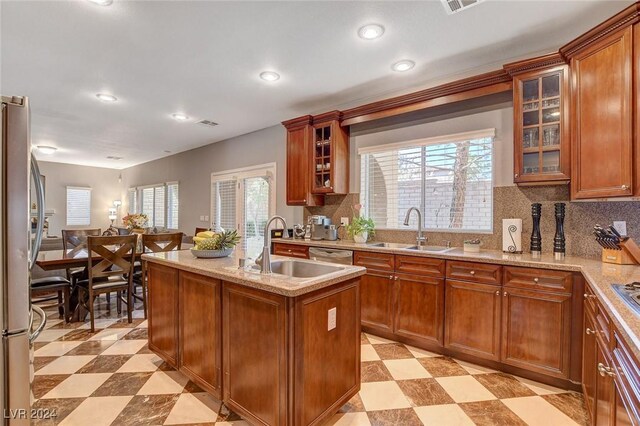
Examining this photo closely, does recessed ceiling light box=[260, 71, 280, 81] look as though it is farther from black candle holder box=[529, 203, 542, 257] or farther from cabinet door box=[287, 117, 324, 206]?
black candle holder box=[529, 203, 542, 257]

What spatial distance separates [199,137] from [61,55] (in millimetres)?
3112

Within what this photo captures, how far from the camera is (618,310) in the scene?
48.4 inches

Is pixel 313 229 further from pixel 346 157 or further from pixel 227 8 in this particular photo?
pixel 227 8

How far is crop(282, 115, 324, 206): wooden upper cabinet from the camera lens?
4152 mm

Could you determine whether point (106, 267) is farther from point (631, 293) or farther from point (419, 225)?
point (631, 293)

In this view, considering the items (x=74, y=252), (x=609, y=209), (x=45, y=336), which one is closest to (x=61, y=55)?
(x=74, y=252)

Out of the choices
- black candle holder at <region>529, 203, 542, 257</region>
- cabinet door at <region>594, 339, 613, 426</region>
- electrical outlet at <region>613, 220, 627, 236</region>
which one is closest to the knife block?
electrical outlet at <region>613, 220, 627, 236</region>

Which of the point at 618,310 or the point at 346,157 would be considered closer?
the point at 618,310

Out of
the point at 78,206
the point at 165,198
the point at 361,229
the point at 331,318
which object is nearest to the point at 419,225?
the point at 361,229

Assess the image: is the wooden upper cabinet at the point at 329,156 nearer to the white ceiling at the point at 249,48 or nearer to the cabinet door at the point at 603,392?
the white ceiling at the point at 249,48

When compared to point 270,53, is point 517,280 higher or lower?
lower

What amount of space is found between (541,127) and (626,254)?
111 cm

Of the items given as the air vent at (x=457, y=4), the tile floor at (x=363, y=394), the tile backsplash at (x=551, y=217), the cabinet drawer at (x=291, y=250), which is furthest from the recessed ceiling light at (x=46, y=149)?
the air vent at (x=457, y=4)

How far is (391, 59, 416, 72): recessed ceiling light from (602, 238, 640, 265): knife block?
2191 millimetres
